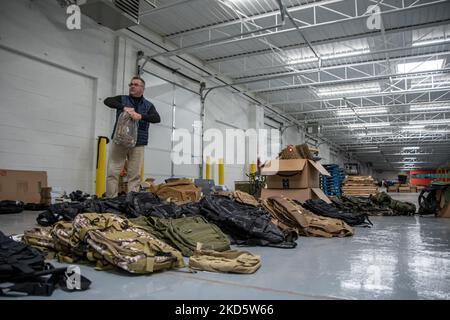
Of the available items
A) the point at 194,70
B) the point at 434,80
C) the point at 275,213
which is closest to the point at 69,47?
the point at 194,70

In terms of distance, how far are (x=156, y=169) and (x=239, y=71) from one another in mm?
4378

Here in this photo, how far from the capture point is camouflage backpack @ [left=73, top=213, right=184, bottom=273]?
147 cm

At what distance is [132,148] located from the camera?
378 centimetres

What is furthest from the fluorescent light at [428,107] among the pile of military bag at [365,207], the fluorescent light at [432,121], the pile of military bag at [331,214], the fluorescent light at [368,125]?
the pile of military bag at [331,214]

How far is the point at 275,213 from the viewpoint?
3.25 meters

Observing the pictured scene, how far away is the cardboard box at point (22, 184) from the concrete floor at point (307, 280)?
381cm

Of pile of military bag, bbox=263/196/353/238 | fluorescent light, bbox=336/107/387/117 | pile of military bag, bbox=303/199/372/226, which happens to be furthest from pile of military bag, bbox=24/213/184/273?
fluorescent light, bbox=336/107/387/117

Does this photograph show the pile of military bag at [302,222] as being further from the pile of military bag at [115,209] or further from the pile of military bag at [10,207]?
the pile of military bag at [10,207]

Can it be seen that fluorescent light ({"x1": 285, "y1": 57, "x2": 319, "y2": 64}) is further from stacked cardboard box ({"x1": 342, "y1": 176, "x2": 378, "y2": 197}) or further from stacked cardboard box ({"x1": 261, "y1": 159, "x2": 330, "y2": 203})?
stacked cardboard box ({"x1": 342, "y1": 176, "x2": 378, "y2": 197})

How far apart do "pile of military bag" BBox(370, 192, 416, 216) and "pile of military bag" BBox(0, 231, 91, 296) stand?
19.1 feet

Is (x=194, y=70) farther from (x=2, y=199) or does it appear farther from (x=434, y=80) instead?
(x=434, y=80)

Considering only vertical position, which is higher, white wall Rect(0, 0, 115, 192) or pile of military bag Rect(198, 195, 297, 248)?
white wall Rect(0, 0, 115, 192)

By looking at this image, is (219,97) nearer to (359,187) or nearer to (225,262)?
(359,187)

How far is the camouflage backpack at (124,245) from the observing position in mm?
1468
